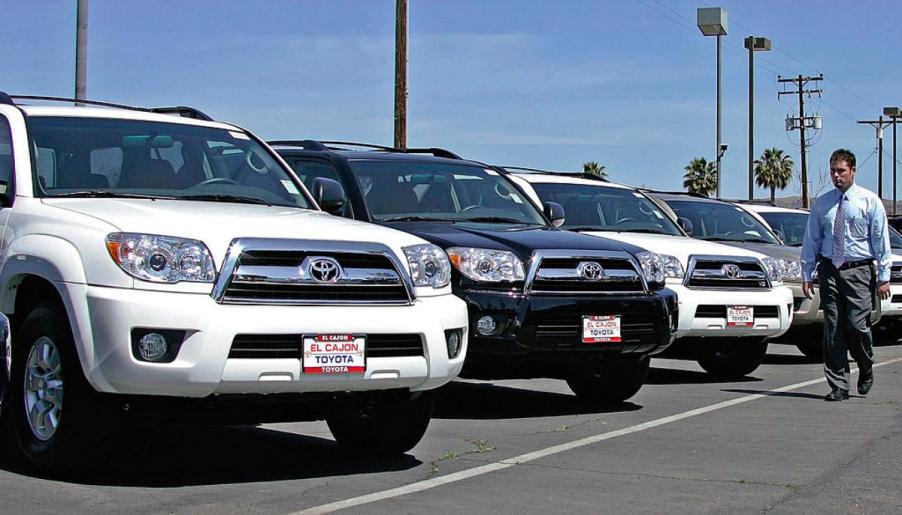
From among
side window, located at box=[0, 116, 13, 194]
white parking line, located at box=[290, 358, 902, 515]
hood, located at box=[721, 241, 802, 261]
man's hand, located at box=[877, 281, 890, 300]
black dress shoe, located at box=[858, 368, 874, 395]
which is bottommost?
white parking line, located at box=[290, 358, 902, 515]

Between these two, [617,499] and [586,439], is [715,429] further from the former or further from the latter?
[617,499]

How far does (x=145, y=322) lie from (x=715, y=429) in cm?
399

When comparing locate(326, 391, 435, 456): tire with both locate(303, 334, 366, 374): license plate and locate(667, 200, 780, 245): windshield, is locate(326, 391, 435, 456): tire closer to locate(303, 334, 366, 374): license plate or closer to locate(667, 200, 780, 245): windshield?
locate(303, 334, 366, 374): license plate

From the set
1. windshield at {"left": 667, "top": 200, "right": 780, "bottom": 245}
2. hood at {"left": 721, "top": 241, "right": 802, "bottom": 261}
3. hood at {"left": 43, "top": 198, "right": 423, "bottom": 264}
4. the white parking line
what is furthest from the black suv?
windshield at {"left": 667, "top": 200, "right": 780, "bottom": 245}

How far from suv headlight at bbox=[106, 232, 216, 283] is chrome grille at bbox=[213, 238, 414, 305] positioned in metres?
0.11

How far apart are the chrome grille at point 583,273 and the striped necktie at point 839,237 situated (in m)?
1.83

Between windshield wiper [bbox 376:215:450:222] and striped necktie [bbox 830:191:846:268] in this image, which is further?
striped necktie [bbox 830:191:846:268]

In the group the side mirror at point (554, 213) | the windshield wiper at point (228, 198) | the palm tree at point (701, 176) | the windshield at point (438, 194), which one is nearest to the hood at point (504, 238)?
the windshield at point (438, 194)

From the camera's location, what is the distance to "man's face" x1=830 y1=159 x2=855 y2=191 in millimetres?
10492

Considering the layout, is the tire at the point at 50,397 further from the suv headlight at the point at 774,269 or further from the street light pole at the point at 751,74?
the street light pole at the point at 751,74

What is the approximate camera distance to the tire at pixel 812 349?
1472 cm

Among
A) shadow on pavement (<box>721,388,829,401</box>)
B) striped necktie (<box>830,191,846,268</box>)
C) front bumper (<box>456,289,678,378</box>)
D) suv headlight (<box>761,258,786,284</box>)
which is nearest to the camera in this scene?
front bumper (<box>456,289,678,378</box>)

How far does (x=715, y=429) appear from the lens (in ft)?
28.3

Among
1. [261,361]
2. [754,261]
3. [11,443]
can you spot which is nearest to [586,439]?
[261,361]
